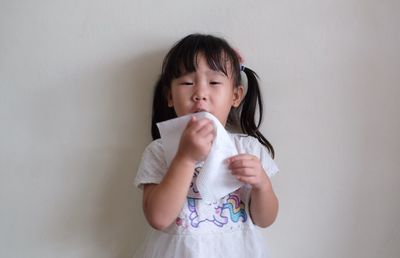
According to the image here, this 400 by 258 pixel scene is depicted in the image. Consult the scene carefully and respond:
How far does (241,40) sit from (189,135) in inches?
11.7

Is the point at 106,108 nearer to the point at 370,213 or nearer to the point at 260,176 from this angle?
the point at 260,176

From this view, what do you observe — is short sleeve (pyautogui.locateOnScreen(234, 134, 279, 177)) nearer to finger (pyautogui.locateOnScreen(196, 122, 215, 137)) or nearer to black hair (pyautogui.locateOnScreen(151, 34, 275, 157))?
black hair (pyautogui.locateOnScreen(151, 34, 275, 157))

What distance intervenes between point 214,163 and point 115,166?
278mm

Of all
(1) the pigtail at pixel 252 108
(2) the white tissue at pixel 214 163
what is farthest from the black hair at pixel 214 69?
(2) the white tissue at pixel 214 163

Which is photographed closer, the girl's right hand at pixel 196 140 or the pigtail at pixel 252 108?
the girl's right hand at pixel 196 140


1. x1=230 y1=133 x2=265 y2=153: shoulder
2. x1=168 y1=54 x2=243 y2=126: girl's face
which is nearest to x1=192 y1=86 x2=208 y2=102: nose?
x1=168 y1=54 x2=243 y2=126: girl's face

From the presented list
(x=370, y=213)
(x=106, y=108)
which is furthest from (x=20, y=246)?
(x=370, y=213)

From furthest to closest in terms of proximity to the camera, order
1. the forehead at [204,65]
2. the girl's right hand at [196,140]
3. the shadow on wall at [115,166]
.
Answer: the shadow on wall at [115,166] < the forehead at [204,65] < the girl's right hand at [196,140]

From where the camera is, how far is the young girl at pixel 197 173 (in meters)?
0.64

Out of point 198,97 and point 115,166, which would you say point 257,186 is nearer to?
point 198,97

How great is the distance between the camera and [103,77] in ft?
2.72

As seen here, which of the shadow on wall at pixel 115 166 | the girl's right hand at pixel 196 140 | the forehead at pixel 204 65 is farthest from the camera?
the shadow on wall at pixel 115 166

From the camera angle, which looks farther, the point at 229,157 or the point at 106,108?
the point at 106,108

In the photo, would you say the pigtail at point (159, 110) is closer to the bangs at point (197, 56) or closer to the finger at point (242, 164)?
the bangs at point (197, 56)
